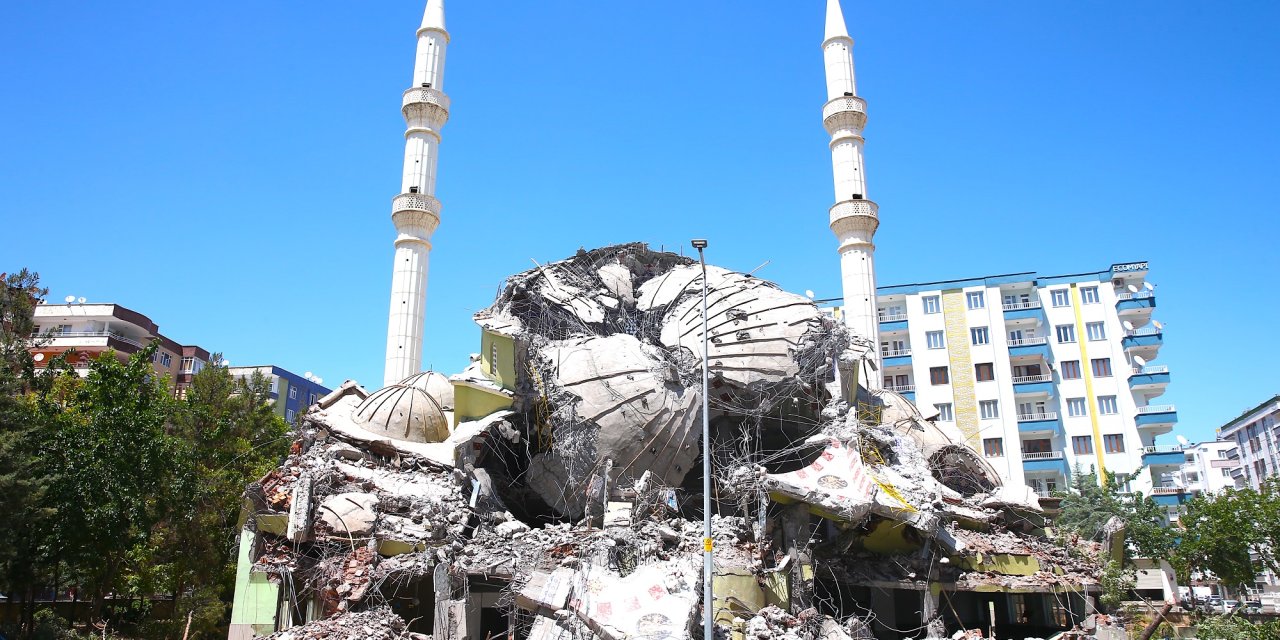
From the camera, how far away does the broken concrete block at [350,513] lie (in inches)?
768

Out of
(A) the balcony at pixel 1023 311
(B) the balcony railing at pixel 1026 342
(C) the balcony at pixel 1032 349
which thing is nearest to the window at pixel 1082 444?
(C) the balcony at pixel 1032 349

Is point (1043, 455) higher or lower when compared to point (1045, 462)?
higher

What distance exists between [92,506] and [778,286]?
1860cm

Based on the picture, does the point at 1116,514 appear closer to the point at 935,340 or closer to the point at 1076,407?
the point at 1076,407

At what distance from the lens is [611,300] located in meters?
23.7

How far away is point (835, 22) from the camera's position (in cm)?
4022

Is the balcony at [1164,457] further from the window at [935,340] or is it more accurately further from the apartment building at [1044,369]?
the window at [935,340]

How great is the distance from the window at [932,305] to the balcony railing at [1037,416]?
23.2ft

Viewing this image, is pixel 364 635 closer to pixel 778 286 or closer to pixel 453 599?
pixel 453 599

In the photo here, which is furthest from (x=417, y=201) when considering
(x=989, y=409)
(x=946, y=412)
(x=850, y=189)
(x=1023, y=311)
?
(x=1023, y=311)

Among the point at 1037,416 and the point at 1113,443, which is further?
the point at 1037,416

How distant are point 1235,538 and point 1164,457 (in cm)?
1326

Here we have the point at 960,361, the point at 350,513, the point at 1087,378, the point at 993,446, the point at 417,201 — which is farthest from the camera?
the point at 960,361

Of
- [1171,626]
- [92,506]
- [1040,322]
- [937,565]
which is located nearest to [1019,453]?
[1040,322]
